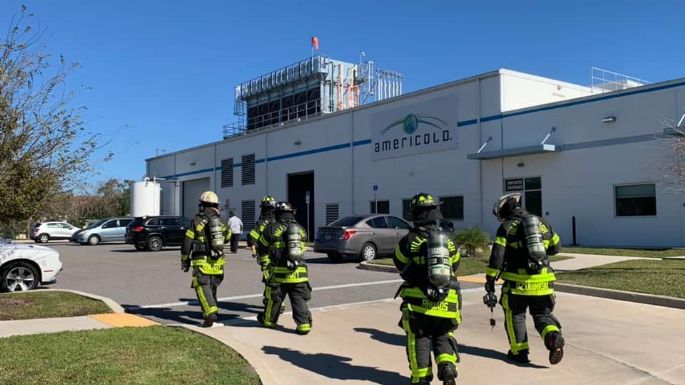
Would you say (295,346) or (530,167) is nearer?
(295,346)

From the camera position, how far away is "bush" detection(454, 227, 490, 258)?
18609 millimetres

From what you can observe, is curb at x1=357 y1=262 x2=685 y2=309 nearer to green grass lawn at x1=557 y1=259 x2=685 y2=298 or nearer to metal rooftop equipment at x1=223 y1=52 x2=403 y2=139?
green grass lawn at x1=557 y1=259 x2=685 y2=298

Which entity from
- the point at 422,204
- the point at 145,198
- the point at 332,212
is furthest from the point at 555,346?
the point at 145,198

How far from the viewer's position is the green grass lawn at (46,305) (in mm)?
9164

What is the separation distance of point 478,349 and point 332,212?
88.5 ft

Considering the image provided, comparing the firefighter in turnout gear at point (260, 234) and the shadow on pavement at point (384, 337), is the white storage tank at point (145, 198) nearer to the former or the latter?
the firefighter in turnout gear at point (260, 234)

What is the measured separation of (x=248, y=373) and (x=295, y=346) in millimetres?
1497

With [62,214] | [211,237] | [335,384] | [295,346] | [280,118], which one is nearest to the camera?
[335,384]

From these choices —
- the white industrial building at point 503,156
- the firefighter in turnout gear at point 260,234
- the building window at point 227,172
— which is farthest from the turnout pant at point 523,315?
the building window at point 227,172

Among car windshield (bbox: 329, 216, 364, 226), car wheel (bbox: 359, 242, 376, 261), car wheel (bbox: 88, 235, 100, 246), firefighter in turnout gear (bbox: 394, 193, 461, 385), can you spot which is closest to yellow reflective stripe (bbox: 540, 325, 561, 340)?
firefighter in turnout gear (bbox: 394, 193, 461, 385)

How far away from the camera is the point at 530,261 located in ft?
20.5

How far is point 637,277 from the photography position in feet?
40.8

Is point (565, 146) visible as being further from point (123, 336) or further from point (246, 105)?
point (246, 105)

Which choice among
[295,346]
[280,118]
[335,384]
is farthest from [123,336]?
[280,118]
